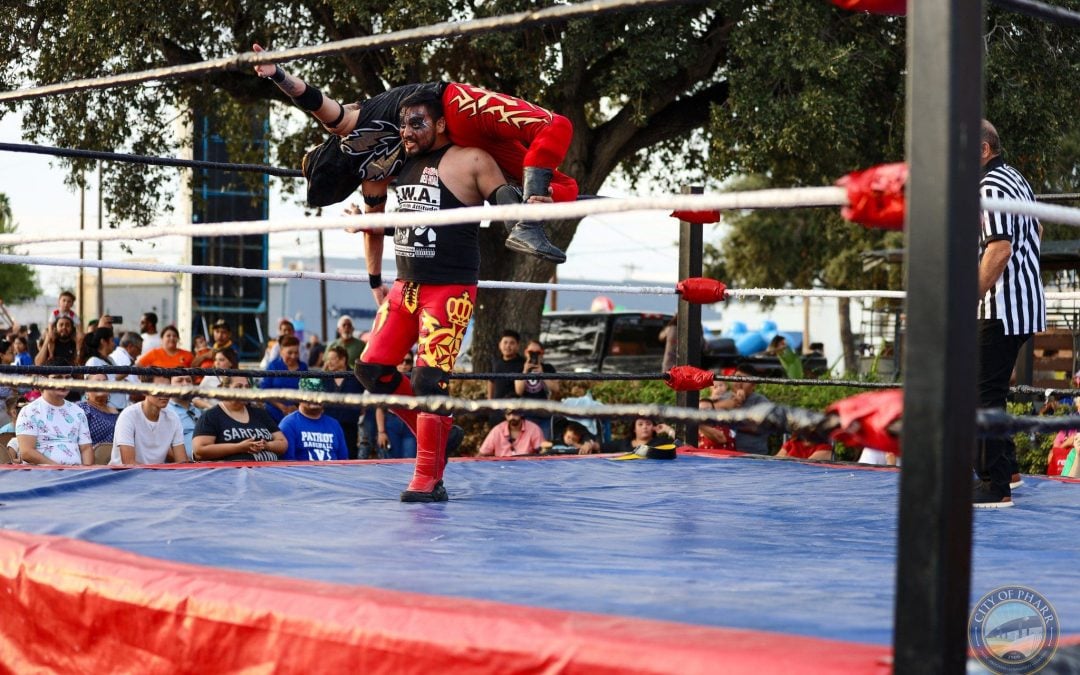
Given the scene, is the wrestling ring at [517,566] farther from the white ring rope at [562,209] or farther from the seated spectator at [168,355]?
the seated spectator at [168,355]

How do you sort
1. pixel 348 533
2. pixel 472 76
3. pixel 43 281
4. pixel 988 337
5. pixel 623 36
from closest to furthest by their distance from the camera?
pixel 348 533 < pixel 988 337 < pixel 623 36 < pixel 472 76 < pixel 43 281

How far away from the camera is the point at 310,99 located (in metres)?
2.95

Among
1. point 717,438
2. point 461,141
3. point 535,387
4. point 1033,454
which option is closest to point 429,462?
point 461,141

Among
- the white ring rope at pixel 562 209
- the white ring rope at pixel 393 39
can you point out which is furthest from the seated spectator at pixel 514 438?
the white ring rope at pixel 393 39

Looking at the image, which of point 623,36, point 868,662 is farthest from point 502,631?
point 623,36

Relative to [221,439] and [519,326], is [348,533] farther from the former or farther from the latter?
[519,326]

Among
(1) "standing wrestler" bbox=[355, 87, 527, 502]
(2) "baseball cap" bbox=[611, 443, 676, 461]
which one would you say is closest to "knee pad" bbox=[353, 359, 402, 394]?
(1) "standing wrestler" bbox=[355, 87, 527, 502]

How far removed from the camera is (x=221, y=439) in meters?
4.96

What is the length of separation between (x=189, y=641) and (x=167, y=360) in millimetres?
6079

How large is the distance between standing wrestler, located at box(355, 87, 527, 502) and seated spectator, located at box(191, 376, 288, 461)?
1885 mm

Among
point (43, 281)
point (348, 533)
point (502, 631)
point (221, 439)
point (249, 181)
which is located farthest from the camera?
point (43, 281)

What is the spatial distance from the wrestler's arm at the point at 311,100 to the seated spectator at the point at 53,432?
85.1 inches

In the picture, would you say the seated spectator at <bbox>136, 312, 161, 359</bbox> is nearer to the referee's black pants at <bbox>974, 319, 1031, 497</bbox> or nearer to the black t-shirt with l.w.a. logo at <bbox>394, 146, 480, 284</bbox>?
the black t-shirt with l.w.a. logo at <bbox>394, 146, 480, 284</bbox>

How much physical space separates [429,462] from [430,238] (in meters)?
0.63
